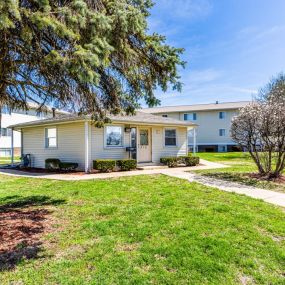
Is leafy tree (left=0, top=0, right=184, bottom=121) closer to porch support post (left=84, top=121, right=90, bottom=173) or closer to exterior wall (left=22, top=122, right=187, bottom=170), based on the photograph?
porch support post (left=84, top=121, right=90, bottom=173)

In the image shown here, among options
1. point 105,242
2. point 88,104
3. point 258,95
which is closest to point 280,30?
point 88,104

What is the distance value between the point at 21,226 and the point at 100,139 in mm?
10189

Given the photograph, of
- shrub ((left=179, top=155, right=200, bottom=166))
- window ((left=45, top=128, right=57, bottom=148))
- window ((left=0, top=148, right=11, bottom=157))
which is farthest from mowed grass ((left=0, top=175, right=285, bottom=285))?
window ((left=0, top=148, right=11, bottom=157))

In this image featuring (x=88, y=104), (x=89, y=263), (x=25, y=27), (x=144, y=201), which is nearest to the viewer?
(x=25, y=27)

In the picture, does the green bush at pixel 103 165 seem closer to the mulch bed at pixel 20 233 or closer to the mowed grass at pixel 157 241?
the mowed grass at pixel 157 241

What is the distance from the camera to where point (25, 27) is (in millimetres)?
3666

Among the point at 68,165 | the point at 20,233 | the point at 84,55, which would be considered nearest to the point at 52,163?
the point at 68,165

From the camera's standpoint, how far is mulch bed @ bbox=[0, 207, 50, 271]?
4.20m

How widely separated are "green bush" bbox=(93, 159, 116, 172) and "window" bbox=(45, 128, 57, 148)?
421 centimetres

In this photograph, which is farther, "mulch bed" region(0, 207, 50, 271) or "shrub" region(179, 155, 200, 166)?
"shrub" region(179, 155, 200, 166)

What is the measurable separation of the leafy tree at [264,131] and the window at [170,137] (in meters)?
6.43

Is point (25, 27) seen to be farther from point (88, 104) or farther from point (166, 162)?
point (166, 162)

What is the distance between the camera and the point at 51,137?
57.4 ft

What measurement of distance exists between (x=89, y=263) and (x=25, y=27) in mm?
3322
